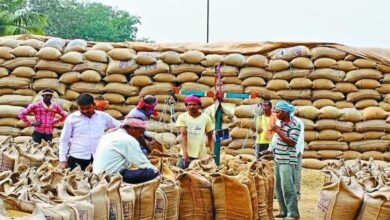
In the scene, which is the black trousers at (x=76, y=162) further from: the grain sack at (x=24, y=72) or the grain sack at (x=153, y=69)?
the grain sack at (x=24, y=72)

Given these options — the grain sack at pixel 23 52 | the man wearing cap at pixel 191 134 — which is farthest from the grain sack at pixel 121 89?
the man wearing cap at pixel 191 134

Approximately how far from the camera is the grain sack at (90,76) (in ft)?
42.5

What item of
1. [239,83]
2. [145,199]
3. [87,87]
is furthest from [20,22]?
[145,199]

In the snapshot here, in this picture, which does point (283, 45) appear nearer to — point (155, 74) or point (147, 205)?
point (155, 74)

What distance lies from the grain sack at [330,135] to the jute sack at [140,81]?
2823 millimetres

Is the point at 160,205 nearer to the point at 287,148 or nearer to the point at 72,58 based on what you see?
the point at 287,148

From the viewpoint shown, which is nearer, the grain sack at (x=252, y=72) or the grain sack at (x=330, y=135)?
the grain sack at (x=330, y=135)

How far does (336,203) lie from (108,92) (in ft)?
25.8

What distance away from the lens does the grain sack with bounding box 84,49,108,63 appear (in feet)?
42.8

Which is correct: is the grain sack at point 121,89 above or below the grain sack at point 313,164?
above

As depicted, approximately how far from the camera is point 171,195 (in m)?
5.77

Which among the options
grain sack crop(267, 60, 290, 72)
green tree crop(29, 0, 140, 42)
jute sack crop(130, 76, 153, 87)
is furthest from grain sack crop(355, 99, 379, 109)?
green tree crop(29, 0, 140, 42)

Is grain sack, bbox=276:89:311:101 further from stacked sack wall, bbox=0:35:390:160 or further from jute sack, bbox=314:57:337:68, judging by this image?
jute sack, bbox=314:57:337:68

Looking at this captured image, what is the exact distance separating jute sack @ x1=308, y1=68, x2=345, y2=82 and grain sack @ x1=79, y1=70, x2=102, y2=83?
11.2ft
